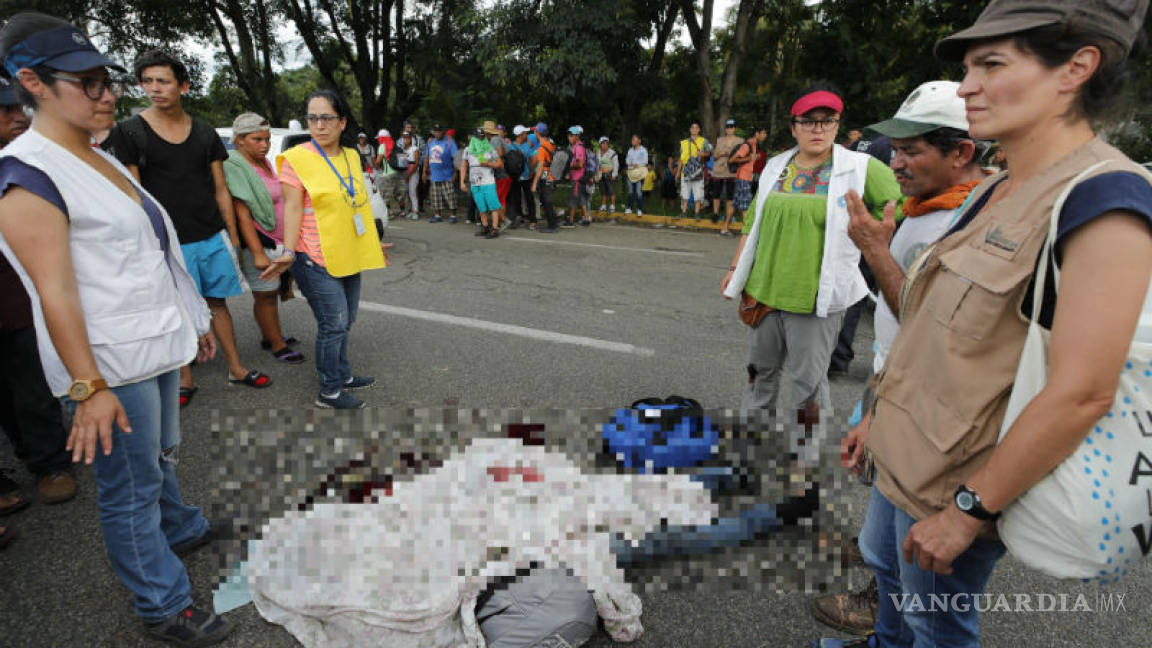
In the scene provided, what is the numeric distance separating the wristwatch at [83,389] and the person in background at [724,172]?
1059 centimetres

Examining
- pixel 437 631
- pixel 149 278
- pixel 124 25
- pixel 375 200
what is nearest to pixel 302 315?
pixel 375 200

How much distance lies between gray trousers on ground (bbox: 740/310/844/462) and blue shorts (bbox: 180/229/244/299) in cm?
324

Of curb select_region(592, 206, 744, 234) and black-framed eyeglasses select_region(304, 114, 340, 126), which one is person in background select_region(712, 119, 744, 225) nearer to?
curb select_region(592, 206, 744, 234)

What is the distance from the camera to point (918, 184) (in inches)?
89.7

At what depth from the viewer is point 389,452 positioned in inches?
115

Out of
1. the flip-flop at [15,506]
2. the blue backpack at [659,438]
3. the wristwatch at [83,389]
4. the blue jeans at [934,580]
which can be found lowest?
the flip-flop at [15,506]

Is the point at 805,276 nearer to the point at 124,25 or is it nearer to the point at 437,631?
the point at 437,631

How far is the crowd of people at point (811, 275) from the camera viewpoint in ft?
3.81

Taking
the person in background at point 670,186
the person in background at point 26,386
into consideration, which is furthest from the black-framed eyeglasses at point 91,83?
the person in background at point 670,186

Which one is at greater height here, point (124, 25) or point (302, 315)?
point (124, 25)

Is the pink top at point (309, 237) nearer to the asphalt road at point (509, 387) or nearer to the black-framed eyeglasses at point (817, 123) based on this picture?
the asphalt road at point (509, 387)

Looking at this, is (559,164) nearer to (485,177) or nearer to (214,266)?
(485,177)

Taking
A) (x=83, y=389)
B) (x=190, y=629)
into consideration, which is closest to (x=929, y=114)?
(x=83, y=389)

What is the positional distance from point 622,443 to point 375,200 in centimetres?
432
